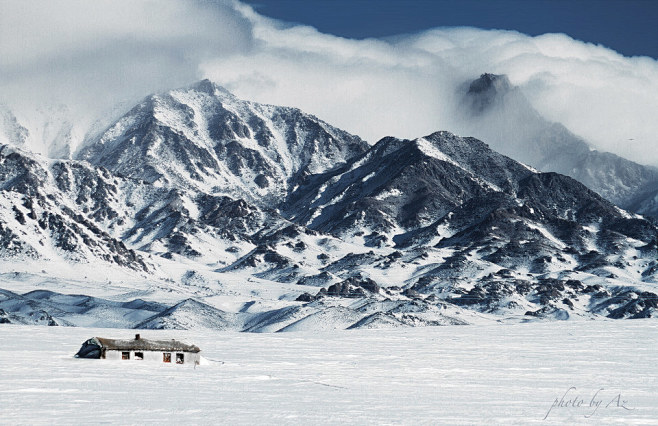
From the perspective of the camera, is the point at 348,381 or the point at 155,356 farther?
the point at 155,356

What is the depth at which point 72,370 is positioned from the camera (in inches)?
1497

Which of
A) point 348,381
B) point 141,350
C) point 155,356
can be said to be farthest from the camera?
point 141,350

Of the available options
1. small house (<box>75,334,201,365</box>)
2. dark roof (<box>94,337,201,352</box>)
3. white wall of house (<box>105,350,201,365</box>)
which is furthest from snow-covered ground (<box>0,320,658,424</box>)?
dark roof (<box>94,337,201,352</box>)

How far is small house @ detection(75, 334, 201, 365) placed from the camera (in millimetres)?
45000

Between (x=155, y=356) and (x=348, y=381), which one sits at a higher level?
(x=155, y=356)

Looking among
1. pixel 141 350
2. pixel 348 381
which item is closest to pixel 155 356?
pixel 141 350

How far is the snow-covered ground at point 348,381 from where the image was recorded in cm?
2725

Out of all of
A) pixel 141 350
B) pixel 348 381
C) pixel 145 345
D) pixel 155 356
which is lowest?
pixel 348 381

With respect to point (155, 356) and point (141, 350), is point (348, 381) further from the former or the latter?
point (141, 350)

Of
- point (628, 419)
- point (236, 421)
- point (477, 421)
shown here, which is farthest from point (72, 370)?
point (628, 419)

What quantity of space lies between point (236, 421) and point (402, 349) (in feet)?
94.7

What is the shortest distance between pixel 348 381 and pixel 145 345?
13.8 metres

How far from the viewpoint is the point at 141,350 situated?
4659cm

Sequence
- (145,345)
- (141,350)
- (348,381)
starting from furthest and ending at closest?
1. (145,345)
2. (141,350)
3. (348,381)
